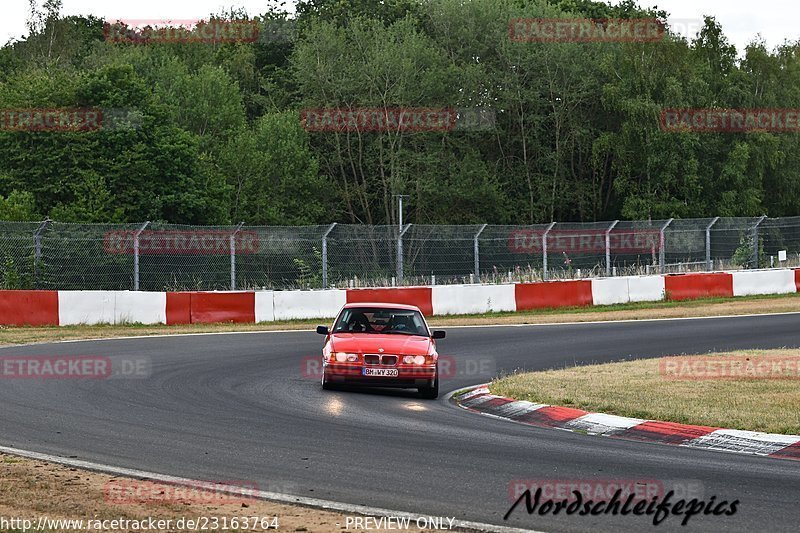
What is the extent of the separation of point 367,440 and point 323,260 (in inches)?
715

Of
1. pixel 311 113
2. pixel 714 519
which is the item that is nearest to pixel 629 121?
pixel 311 113

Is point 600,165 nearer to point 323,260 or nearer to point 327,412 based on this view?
point 323,260

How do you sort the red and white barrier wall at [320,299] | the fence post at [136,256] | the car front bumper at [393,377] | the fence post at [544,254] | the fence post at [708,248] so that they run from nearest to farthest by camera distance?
1. the car front bumper at [393,377]
2. the red and white barrier wall at [320,299]
3. the fence post at [136,256]
4. the fence post at [544,254]
5. the fence post at [708,248]

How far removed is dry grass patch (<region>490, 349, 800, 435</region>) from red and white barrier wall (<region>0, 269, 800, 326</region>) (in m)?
11.7

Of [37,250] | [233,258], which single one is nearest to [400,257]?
[233,258]

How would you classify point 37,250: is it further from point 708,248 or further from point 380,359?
point 708,248

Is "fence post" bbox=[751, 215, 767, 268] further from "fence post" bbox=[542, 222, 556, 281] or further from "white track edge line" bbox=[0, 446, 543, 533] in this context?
"white track edge line" bbox=[0, 446, 543, 533]

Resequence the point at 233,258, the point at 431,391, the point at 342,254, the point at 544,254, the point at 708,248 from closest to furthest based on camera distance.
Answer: the point at 431,391
the point at 233,258
the point at 342,254
the point at 544,254
the point at 708,248

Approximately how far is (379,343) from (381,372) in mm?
455

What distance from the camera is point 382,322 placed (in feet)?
50.9

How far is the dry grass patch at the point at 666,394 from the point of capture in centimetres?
1138

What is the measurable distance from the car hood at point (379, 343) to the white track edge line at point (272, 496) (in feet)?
17.8

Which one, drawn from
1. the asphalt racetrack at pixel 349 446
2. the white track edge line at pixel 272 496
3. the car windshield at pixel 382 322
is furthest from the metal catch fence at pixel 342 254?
the white track edge line at pixel 272 496

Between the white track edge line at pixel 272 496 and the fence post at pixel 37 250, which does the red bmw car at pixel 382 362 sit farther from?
the fence post at pixel 37 250
